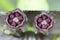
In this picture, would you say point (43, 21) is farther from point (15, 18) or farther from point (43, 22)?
point (15, 18)

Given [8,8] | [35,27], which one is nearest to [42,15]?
[35,27]

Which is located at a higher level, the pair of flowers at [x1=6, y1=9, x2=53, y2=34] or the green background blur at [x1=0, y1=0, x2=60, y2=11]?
the green background blur at [x1=0, y1=0, x2=60, y2=11]

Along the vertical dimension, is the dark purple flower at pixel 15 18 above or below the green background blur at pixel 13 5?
below

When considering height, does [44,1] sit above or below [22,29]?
above

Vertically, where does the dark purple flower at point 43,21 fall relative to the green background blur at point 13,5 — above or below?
below

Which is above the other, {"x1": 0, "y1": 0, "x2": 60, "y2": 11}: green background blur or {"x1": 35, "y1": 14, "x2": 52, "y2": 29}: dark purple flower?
{"x1": 0, "y1": 0, "x2": 60, "y2": 11}: green background blur

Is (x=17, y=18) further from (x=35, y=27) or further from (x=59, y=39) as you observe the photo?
(x=59, y=39)

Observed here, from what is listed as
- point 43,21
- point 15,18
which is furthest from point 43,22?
point 15,18

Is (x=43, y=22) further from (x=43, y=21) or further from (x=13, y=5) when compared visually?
(x=13, y=5)
